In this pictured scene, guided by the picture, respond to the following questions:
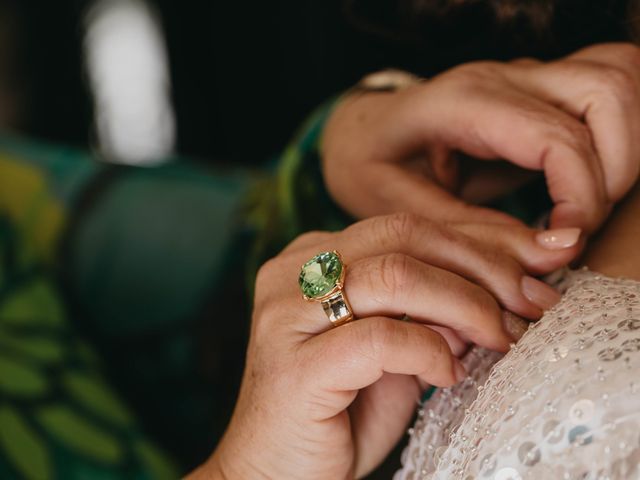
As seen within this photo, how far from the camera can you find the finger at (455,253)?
1.94ft

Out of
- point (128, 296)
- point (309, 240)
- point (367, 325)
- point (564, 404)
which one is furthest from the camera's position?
point (128, 296)

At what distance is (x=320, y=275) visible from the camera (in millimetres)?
570

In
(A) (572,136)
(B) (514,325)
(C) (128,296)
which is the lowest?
(C) (128,296)

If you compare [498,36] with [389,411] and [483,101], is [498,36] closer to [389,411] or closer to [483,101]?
[483,101]

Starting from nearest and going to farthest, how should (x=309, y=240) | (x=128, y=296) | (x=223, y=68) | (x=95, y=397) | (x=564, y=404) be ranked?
1. (x=564, y=404)
2. (x=309, y=240)
3. (x=95, y=397)
4. (x=128, y=296)
5. (x=223, y=68)

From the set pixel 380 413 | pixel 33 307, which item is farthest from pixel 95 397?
pixel 380 413

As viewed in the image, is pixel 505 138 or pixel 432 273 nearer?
pixel 432 273

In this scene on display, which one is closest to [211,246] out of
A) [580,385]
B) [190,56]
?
[580,385]

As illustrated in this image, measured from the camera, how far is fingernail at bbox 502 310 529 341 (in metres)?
0.59

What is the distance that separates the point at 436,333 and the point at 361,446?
7.2 inches

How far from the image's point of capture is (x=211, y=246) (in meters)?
1.34

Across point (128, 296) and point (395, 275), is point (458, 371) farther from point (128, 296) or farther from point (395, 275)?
point (128, 296)

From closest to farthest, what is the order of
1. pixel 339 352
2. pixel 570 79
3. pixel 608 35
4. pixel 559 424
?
pixel 559 424
pixel 339 352
pixel 570 79
pixel 608 35

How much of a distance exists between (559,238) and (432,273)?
0.39 ft
